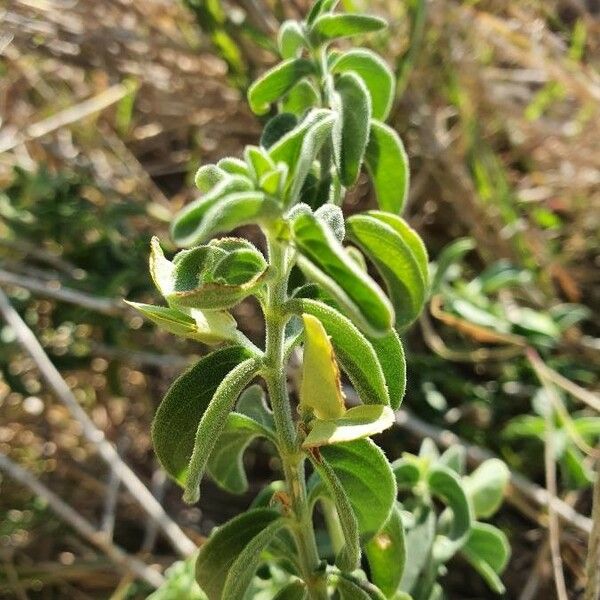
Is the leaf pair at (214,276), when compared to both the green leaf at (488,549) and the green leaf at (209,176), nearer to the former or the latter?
the green leaf at (209,176)

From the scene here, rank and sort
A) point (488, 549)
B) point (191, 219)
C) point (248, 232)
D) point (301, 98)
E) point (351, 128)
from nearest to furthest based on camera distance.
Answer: point (191, 219) < point (351, 128) < point (301, 98) < point (488, 549) < point (248, 232)

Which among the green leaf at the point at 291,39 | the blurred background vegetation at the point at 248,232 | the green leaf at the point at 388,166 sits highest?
the green leaf at the point at 291,39

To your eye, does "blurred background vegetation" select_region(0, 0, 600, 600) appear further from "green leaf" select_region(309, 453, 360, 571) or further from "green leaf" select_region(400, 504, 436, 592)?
"green leaf" select_region(309, 453, 360, 571)

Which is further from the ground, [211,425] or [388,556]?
[211,425]

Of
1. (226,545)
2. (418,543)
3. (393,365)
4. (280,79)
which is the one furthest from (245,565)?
(280,79)

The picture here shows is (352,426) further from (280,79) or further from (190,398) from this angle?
(280,79)

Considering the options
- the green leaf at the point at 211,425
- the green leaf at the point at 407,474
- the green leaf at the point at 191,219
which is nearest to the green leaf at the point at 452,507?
the green leaf at the point at 407,474

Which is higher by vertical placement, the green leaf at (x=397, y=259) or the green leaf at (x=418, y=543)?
the green leaf at (x=397, y=259)
